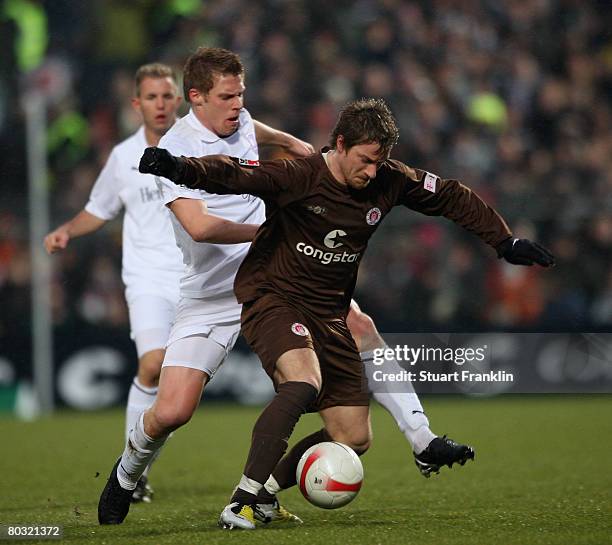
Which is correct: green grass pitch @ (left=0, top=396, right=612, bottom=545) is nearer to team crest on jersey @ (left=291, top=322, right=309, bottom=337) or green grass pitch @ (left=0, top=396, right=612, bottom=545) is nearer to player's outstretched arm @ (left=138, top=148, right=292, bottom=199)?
team crest on jersey @ (left=291, top=322, right=309, bottom=337)

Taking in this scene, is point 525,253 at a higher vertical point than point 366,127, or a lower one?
lower

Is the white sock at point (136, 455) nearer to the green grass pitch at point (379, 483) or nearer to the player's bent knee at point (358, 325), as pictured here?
the green grass pitch at point (379, 483)

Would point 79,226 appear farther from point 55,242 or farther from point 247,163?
point 247,163

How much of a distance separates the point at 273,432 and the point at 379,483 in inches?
110

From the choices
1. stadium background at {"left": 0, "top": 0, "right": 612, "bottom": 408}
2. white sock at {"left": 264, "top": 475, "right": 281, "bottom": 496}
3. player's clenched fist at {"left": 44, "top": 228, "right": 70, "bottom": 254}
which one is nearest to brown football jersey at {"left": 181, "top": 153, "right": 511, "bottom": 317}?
white sock at {"left": 264, "top": 475, "right": 281, "bottom": 496}

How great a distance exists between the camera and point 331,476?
5672 mm

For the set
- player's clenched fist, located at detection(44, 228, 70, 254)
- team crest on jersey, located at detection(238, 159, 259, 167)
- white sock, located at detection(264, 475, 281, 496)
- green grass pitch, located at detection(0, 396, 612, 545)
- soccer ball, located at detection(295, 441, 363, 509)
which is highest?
team crest on jersey, located at detection(238, 159, 259, 167)

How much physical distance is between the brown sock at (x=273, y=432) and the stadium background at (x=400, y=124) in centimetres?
806

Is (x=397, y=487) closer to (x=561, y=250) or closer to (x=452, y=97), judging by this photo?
(x=561, y=250)

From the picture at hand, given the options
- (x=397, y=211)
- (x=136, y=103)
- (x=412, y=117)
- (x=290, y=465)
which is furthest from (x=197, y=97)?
(x=412, y=117)

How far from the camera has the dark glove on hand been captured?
17.2 feet

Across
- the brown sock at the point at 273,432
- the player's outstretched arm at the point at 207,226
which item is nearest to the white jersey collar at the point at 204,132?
the player's outstretched arm at the point at 207,226

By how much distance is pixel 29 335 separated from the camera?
1405 centimetres

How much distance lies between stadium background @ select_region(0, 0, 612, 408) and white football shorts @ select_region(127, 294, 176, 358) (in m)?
6.19
